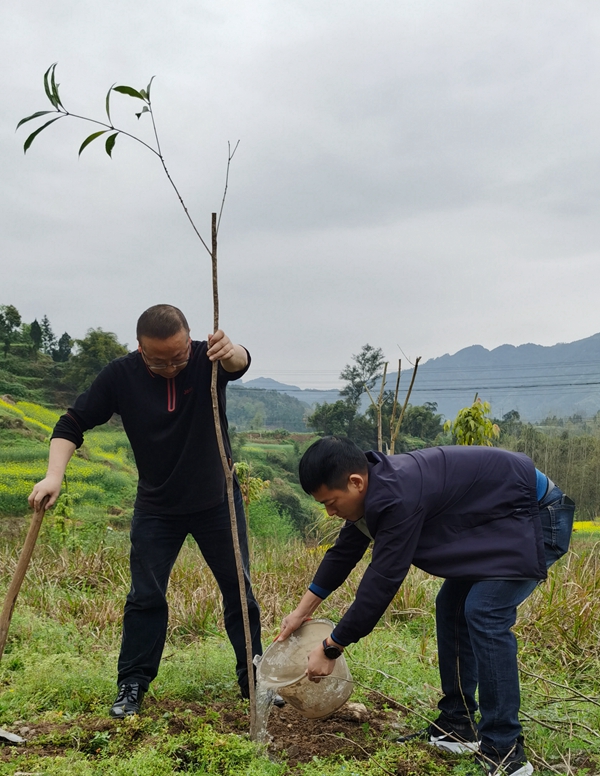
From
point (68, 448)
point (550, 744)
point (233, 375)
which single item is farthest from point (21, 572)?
point (550, 744)

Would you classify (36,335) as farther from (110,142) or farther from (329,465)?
(329,465)

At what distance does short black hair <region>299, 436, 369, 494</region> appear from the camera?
251 cm

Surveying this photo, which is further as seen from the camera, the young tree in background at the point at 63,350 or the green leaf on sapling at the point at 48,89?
the young tree in background at the point at 63,350

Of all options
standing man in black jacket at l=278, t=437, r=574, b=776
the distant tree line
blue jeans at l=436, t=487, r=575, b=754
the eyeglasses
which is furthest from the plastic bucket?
the distant tree line

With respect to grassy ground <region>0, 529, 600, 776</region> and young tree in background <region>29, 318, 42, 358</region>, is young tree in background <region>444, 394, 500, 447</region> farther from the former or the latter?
young tree in background <region>29, 318, 42, 358</region>

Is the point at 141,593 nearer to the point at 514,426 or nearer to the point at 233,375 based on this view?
the point at 233,375

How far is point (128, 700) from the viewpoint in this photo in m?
3.26

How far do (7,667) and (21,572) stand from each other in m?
1.57

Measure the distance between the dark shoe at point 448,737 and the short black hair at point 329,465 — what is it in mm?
1279

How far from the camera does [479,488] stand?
2709 mm

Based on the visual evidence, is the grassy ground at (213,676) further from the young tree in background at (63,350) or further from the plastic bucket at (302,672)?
the young tree in background at (63,350)

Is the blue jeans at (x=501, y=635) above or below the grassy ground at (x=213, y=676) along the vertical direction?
above

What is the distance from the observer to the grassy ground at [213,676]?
110 inches

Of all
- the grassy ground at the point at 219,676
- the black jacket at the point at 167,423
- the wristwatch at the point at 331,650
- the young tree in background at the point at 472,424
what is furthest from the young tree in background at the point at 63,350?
the wristwatch at the point at 331,650
